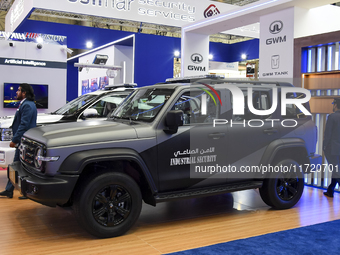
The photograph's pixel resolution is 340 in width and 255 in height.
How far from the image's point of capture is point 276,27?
8.54 metres

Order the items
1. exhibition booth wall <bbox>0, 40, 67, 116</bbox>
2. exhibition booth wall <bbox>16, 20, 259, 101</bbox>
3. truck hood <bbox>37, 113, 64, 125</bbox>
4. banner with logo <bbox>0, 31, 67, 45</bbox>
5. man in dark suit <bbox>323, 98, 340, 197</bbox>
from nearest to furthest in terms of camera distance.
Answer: man in dark suit <bbox>323, 98, 340, 197</bbox> → truck hood <bbox>37, 113, 64, 125</bbox> → exhibition booth wall <bbox>0, 40, 67, 116</bbox> → banner with logo <bbox>0, 31, 67, 45</bbox> → exhibition booth wall <bbox>16, 20, 259, 101</bbox>

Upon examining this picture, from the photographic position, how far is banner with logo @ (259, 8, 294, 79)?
26.8ft

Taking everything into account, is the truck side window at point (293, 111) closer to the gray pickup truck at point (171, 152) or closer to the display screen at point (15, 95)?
the gray pickup truck at point (171, 152)

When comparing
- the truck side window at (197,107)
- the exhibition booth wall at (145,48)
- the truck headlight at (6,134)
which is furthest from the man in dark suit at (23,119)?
the exhibition booth wall at (145,48)

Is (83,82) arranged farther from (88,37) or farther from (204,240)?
(204,240)

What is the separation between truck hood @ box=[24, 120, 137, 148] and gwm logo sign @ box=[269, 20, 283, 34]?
17.6ft

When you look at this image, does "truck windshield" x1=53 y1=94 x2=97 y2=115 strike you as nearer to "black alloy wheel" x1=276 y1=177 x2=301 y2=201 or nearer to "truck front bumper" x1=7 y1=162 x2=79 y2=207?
"truck front bumper" x1=7 y1=162 x2=79 y2=207

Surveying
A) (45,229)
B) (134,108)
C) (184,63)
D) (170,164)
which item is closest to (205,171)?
(170,164)

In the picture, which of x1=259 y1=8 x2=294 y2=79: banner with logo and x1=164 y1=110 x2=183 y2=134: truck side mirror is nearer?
x1=164 y1=110 x2=183 y2=134: truck side mirror

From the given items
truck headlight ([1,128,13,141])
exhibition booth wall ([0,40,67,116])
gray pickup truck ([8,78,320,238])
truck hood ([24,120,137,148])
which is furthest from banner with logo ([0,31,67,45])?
truck hood ([24,120,137,148])

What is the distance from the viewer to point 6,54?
34.0 feet

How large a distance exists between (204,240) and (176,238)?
327 millimetres

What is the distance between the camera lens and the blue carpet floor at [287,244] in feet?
12.8

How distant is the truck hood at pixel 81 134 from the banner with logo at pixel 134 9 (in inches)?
395
